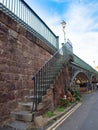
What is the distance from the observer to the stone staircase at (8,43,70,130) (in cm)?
757

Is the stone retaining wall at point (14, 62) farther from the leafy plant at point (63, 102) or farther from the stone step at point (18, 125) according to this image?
the leafy plant at point (63, 102)

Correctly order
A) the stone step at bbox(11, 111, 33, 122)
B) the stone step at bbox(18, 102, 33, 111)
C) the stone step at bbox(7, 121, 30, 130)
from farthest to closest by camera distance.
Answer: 1. the stone step at bbox(18, 102, 33, 111)
2. the stone step at bbox(11, 111, 33, 122)
3. the stone step at bbox(7, 121, 30, 130)

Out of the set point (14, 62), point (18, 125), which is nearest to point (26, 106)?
point (18, 125)

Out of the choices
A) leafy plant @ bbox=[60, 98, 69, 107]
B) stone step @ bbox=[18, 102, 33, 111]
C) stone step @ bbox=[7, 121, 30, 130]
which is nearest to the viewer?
stone step @ bbox=[7, 121, 30, 130]

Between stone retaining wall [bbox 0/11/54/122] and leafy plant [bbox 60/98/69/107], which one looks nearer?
stone retaining wall [bbox 0/11/54/122]

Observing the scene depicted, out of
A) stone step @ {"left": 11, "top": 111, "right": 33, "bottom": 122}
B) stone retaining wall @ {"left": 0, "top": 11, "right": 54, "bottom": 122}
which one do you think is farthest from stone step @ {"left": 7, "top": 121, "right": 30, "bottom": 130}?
stone retaining wall @ {"left": 0, "top": 11, "right": 54, "bottom": 122}

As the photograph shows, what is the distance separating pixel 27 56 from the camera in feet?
33.1

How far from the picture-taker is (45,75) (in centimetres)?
988

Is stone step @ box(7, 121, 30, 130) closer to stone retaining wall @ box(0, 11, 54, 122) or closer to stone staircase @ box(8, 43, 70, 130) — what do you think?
stone staircase @ box(8, 43, 70, 130)

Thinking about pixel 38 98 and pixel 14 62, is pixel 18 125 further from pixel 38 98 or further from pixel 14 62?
pixel 14 62

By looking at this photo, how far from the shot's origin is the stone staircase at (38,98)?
757 cm

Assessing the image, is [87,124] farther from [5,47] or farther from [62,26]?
[62,26]

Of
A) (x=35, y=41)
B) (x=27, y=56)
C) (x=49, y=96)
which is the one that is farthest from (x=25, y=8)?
(x=49, y=96)

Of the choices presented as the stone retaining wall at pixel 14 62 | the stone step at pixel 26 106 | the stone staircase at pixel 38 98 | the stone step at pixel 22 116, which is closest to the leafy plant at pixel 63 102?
the stone staircase at pixel 38 98
